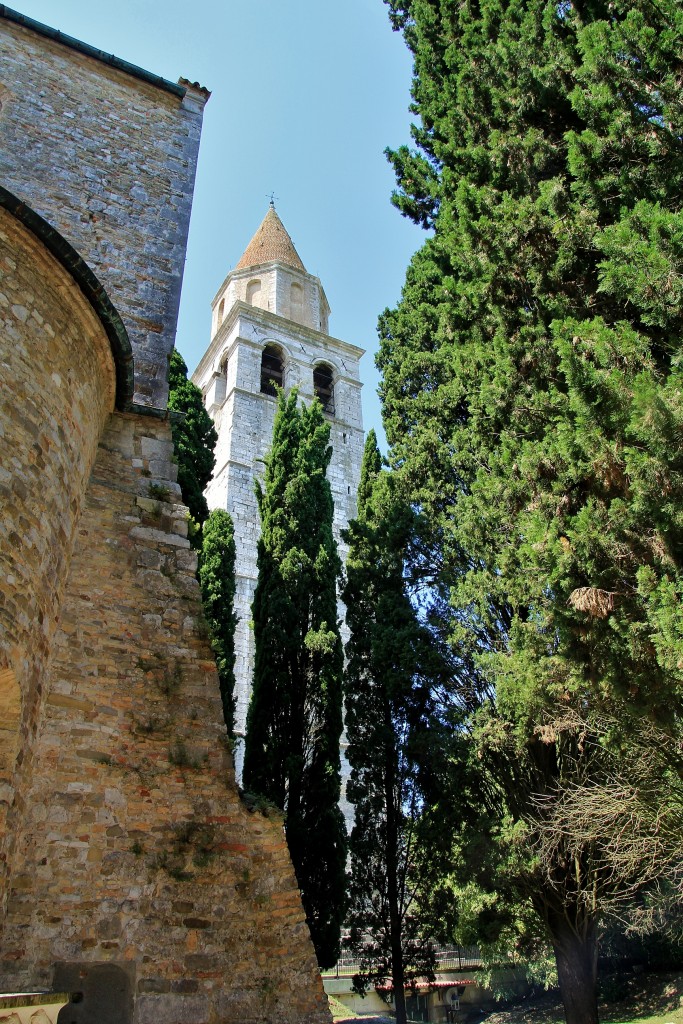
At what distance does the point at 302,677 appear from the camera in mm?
10992

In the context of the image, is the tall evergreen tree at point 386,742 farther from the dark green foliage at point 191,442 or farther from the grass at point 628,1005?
the grass at point 628,1005

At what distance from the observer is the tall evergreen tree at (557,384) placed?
184 inches

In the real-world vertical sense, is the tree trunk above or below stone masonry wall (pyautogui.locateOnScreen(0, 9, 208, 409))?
below

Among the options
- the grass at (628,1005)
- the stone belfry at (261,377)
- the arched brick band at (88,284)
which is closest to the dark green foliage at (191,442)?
the arched brick band at (88,284)

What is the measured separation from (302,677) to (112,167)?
7374mm

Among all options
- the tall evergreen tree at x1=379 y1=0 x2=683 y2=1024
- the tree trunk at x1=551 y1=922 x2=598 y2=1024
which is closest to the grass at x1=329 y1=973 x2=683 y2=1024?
the tree trunk at x1=551 y1=922 x2=598 y2=1024

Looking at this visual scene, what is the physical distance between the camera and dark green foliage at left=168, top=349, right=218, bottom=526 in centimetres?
1075

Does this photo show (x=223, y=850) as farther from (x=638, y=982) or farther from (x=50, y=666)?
(x=638, y=982)

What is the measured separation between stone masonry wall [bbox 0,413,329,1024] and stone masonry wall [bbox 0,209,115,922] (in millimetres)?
253

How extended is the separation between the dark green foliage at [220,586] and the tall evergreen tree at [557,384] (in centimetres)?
352

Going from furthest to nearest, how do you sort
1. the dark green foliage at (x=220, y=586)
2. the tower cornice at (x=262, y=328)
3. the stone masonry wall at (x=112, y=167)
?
1. the tower cornice at (x=262, y=328)
2. the dark green foliage at (x=220, y=586)
3. the stone masonry wall at (x=112, y=167)

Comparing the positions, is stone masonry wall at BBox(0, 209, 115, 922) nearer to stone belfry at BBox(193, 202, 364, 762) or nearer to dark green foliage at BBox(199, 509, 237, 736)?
dark green foliage at BBox(199, 509, 237, 736)

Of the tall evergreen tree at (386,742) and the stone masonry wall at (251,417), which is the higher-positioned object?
the stone masonry wall at (251,417)

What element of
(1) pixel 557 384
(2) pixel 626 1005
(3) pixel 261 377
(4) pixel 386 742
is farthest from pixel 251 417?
(2) pixel 626 1005
